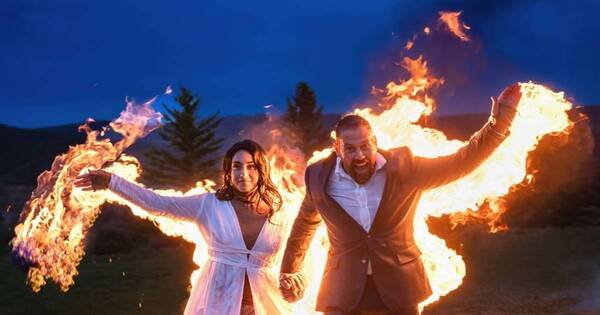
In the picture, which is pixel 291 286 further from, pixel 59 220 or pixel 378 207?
pixel 59 220

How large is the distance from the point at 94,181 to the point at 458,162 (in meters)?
3.14

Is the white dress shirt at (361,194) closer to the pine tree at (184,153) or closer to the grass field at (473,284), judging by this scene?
the grass field at (473,284)

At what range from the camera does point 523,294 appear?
603 inches

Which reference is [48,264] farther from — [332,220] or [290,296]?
[332,220]

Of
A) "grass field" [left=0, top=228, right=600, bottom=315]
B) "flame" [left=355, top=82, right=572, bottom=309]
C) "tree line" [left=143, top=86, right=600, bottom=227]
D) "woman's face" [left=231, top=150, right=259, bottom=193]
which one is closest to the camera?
"flame" [left=355, top=82, right=572, bottom=309]

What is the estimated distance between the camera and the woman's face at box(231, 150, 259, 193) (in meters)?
5.77

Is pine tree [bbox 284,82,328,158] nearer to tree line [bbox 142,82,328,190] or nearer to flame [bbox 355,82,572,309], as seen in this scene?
tree line [bbox 142,82,328,190]

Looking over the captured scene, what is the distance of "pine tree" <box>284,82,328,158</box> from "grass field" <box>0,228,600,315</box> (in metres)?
26.7

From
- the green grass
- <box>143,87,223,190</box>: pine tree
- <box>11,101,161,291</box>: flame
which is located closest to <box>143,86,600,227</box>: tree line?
<box>143,87,223,190</box>: pine tree

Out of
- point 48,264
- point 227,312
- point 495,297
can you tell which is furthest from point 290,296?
point 495,297

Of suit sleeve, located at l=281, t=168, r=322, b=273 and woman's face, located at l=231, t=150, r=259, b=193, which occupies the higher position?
woman's face, located at l=231, t=150, r=259, b=193

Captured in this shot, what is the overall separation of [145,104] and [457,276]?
4069mm

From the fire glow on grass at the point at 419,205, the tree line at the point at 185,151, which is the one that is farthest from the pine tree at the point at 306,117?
the fire glow on grass at the point at 419,205

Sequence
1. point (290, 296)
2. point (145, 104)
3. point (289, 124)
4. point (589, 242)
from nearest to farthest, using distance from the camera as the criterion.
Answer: point (290, 296)
point (145, 104)
point (589, 242)
point (289, 124)
